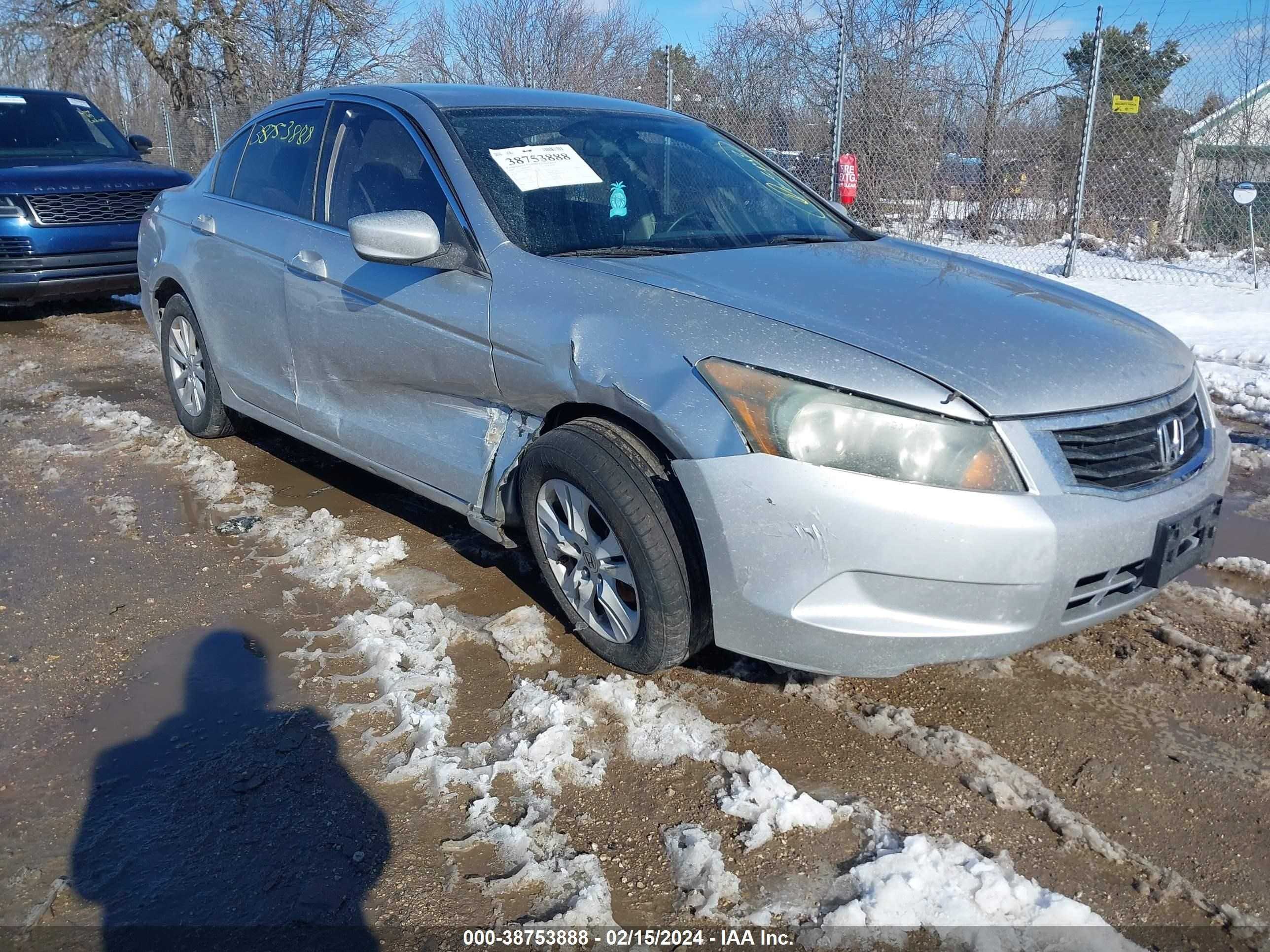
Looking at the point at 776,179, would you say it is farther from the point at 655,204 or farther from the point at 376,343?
the point at 376,343

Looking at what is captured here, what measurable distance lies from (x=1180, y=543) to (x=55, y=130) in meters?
10.2

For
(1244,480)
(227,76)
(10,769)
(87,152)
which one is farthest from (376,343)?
(227,76)

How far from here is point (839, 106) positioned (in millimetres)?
10109

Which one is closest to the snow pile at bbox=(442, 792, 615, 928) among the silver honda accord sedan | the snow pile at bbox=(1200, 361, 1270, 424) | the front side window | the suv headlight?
the silver honda accord sedan

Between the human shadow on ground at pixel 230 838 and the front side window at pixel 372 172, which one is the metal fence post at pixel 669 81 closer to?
the front side window at pixel 372 172

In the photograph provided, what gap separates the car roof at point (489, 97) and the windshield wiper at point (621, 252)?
0.87m

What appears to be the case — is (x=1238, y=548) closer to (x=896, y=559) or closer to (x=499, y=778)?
(x=896, y=559)

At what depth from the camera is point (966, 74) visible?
38.0 feet

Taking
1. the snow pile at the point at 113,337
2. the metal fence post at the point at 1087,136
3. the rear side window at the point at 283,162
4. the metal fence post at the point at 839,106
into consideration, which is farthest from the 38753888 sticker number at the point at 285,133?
the metal fence post at the point at 1087,136

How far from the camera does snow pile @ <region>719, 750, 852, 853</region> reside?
7.61ft

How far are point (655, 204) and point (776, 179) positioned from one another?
0.82 m

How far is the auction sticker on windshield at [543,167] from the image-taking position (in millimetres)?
3330

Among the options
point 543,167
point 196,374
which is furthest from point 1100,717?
point 196,374

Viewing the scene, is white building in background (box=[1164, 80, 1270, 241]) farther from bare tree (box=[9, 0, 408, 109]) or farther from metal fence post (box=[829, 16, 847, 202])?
bare tree (box=[9, 0, 408, 109])
